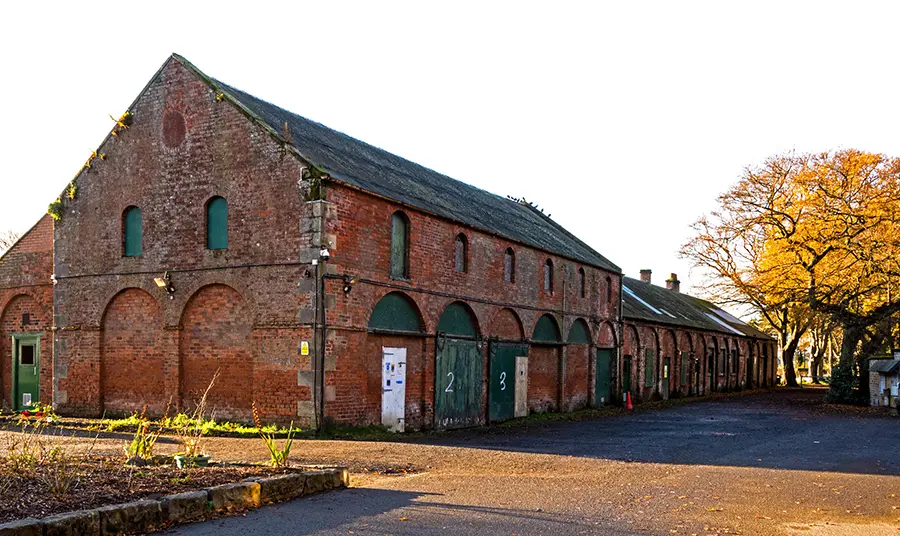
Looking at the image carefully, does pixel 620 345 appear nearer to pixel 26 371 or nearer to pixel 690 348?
pixel 690 348

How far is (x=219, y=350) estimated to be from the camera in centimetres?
1977

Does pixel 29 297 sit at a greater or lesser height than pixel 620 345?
greater

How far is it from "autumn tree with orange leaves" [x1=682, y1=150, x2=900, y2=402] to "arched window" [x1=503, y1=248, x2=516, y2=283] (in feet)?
41.3

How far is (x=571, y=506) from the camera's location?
1035 cm

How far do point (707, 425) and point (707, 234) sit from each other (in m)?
25.3

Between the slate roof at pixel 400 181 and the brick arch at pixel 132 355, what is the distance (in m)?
5.32

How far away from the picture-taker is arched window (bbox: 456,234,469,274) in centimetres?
2338

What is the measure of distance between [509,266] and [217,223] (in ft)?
30.7

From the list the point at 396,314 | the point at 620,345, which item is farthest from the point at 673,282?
the point at 396,314

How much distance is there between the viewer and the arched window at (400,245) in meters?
20.7

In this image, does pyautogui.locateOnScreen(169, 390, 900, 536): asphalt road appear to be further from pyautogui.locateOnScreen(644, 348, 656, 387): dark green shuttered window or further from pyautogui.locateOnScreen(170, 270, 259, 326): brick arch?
pyautogui.locateOnScreen(644, 348, 656, 387): dark green shuttered window

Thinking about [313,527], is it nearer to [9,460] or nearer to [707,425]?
[9,460]

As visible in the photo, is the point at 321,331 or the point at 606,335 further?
the point at 606,335

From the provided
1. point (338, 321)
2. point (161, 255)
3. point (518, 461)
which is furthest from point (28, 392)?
point (518, 461)
